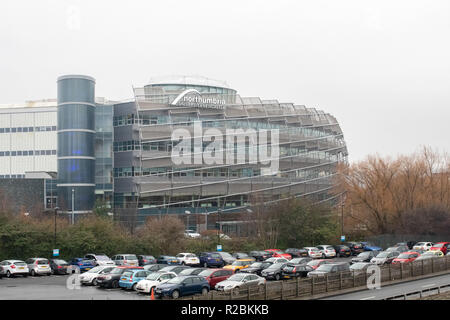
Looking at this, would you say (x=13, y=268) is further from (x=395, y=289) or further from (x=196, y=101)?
(x=196, y=101)

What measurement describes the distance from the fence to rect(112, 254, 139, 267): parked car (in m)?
20.3

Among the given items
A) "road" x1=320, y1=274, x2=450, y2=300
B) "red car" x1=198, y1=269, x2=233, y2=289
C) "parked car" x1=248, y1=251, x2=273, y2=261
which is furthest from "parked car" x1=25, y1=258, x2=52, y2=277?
"road" x1=320, y1=274, x2=450, y2=300

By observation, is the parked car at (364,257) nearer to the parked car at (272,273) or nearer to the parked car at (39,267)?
the parked car at (272,273)

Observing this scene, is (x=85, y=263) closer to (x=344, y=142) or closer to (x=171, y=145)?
(x=171, y=145)

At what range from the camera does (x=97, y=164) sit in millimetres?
90188

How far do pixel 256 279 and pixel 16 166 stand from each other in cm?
8841

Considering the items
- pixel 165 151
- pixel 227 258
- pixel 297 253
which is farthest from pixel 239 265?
pixel 165 151

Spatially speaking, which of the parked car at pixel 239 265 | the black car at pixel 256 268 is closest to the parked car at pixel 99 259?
the parked car at pixel 239 265

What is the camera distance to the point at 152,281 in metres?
30.0

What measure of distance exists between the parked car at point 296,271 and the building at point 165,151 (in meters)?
44.8

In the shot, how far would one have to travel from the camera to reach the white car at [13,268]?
3959cm
